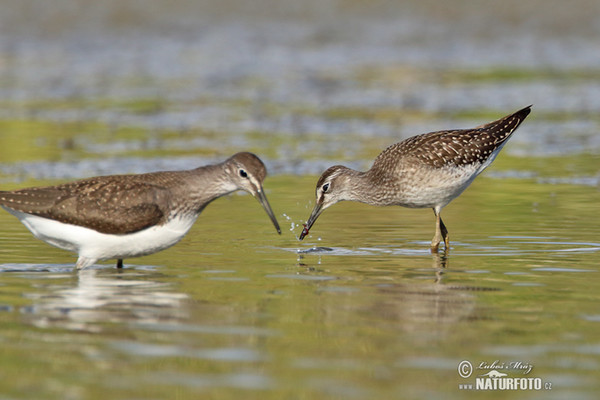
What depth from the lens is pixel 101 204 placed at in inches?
431

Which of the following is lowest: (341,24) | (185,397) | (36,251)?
(185,397)

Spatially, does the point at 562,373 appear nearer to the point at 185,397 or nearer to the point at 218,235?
the point at 185,397

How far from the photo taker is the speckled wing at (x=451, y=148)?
1362 cm

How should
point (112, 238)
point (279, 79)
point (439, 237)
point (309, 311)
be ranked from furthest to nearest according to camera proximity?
1. point (279, 79)
2. point (439, 237)
3. point (112, 238)
4. point (309, 311)

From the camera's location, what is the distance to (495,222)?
14.1 m

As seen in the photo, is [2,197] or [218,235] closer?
[2,197]

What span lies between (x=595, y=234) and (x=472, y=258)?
1.92 metres

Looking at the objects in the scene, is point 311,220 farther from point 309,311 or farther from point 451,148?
point 309,311

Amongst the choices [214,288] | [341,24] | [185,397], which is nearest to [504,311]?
[214,288]

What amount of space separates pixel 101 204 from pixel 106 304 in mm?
1690

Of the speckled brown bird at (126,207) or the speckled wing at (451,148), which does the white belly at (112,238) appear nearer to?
the speckled brown bird at (126,207)

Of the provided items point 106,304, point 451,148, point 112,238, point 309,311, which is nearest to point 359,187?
point 451,148

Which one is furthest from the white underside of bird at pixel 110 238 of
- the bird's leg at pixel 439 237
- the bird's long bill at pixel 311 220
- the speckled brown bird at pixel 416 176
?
the bird's leg at pixel 439 237

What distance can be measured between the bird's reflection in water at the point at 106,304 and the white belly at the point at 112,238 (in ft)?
0.85
